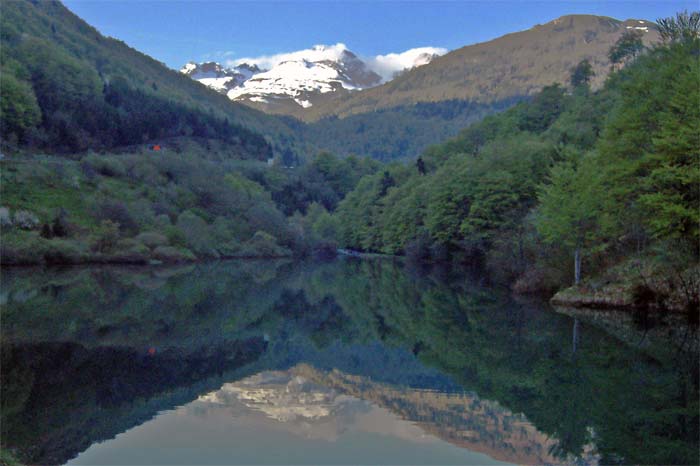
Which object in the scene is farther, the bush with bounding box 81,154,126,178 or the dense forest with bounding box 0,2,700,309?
the bush with bounding box 81,154,126,178

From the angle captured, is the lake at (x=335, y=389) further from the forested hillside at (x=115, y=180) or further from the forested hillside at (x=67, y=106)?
the forested hillside at (x=67, y=106)

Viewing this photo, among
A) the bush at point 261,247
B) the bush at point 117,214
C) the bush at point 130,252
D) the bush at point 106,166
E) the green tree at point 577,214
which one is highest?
the bush at point 106,166

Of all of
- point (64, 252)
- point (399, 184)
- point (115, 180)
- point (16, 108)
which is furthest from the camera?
point (399, 184)

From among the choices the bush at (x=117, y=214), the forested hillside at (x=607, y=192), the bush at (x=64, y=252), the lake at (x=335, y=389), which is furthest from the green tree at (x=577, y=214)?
the bush at (x=117, y=214)

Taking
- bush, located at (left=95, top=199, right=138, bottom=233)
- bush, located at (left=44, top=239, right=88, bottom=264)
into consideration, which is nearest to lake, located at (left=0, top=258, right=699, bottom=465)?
bush, located at (left=44, top=239, right=88, bottom=264)

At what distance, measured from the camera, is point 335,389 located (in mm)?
14133

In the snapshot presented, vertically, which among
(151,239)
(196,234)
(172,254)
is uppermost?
(151,239)

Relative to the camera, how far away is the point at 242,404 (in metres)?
12.7

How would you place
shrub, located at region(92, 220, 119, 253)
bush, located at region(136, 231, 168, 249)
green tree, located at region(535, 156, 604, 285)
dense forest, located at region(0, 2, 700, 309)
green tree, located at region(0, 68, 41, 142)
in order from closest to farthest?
dense forest, located at region(0, 2, 700, 309) → green tree, located at region(535, 156, 604, 285) → shrub, located at region(92, 220, 119, 253) → bush, located at region(136, 231, 168, 249) → green tree, located at region(0, 68, 41, 142)

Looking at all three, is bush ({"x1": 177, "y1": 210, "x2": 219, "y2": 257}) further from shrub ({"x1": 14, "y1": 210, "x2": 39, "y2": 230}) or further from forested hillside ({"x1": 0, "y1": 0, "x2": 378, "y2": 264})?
shrub ({"x1": 14, "y1": 210, "x2": 39, "y2": 230})

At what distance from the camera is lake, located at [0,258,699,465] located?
10117 mm

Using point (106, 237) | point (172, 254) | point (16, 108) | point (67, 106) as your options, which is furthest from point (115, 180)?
point (67, 106)

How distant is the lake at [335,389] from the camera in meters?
10.1

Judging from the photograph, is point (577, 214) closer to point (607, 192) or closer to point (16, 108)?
point (607, 192)
